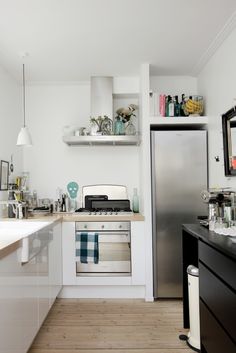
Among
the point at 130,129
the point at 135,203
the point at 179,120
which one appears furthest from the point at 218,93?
the point at 135,203

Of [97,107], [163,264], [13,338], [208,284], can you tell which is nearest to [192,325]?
[208,284]

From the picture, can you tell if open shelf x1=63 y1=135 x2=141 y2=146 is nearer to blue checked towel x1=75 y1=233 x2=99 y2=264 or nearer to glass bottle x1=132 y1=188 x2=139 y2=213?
glass bottle x1=132 y1=188 x2=139 y2=213

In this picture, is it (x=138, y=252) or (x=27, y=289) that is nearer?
(x=27, y=289)

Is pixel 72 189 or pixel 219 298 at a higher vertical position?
pixel 72 189

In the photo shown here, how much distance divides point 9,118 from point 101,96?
1133mm

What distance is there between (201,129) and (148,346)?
7.78 ft

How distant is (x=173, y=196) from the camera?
322 centimetres

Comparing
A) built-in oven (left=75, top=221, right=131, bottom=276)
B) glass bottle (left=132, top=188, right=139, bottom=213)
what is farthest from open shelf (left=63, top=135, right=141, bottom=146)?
built-in oven (left=75, top=221, right=131, bottom=276)

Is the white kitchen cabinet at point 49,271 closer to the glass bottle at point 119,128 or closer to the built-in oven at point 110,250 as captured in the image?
the built-in oven at point 110,250

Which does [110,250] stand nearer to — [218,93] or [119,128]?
[119,128]

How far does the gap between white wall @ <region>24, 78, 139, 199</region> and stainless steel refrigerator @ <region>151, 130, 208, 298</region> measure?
699 mm

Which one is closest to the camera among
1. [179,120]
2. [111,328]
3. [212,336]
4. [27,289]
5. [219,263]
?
[219,263]

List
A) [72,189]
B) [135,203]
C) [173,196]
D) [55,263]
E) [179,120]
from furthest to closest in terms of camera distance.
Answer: [72,189] < [135,203] < [179,120] < [173,196] < [55,263]

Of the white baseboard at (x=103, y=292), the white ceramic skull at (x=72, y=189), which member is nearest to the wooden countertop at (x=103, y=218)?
the white ceramic skull at (x=72, y=189)
